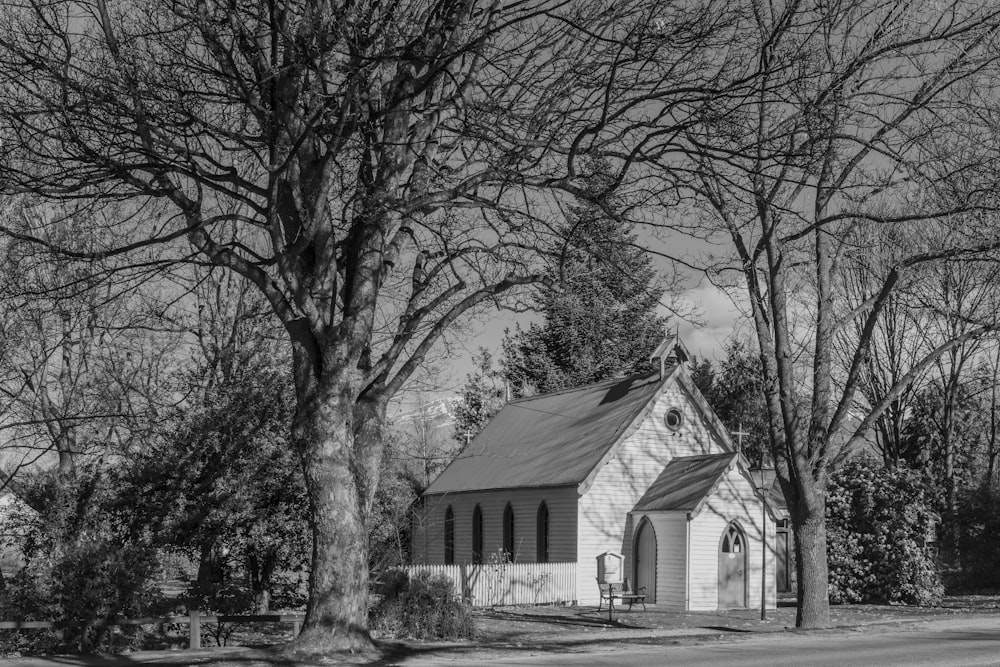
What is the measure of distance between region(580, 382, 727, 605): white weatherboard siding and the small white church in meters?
0.04

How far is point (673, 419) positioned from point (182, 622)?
2182cm

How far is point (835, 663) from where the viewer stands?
55.3 ft

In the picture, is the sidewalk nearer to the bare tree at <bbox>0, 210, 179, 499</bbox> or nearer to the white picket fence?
the white picket fence

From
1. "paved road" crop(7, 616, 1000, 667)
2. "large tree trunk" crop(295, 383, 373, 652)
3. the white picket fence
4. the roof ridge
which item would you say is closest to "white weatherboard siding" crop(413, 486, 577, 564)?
the white picket fence

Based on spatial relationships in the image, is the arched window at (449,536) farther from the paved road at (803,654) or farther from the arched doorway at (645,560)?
the paved road at (803,654)

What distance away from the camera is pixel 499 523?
42.1m

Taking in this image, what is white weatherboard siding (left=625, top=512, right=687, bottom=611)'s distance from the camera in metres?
34.2

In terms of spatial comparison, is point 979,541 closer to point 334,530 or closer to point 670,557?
point 670,557

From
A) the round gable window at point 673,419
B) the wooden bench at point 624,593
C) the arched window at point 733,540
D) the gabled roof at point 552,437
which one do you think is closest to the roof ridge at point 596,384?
the gabled roof at point 552,437

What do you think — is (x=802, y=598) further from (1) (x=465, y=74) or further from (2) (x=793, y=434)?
(1) (x=465, y=74)

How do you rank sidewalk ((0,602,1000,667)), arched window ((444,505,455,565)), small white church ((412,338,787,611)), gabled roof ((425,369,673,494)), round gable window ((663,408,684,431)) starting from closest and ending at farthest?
sidewalk ((0,602,1000,667)) → small white church ((412,338,787,611)) → gabled roof ((425,369,673,494)) → round gable window ((663,408,684,431)) → arched window ((444,505,455,565))

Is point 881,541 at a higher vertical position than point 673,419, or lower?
lower

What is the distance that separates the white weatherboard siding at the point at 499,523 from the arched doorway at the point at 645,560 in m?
2.16

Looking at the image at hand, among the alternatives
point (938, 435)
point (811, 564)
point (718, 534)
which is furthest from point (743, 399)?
point (811, 564)
